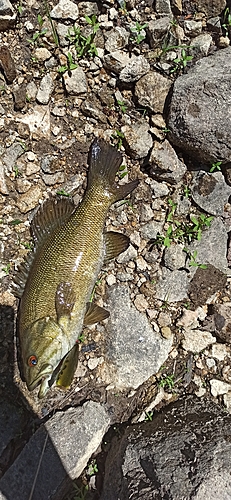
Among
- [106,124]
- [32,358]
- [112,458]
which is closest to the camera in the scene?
[32,358]

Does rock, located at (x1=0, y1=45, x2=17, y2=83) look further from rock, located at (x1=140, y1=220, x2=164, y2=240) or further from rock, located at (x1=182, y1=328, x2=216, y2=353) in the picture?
rock, located at (x1=182, y1=328, x2=216, y2=353)

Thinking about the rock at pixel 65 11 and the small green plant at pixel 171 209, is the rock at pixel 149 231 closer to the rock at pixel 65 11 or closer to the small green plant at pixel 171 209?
the small green plant at pixel 171 209

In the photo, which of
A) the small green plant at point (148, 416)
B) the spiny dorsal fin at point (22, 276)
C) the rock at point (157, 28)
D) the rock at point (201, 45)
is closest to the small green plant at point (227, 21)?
the rock at point (201, 45)

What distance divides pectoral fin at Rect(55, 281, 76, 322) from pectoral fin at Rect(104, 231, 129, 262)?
0.47m

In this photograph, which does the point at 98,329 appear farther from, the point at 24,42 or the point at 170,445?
the point at 24,42

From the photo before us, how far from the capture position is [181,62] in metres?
4.18

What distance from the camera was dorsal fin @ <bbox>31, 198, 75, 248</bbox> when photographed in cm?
386

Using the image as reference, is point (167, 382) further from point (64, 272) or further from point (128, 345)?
point (64, 272)

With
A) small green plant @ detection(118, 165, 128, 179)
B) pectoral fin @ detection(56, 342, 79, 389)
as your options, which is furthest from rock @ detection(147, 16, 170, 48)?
pectoral fin @ detection(56, 342, 79, 389)

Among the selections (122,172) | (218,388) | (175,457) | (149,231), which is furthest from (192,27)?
(175,457)

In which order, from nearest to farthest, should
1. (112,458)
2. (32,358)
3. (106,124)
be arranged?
(32,358) → (112,458) → (106,124)

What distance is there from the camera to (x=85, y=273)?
3.67 m

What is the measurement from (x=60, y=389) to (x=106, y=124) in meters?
2.23

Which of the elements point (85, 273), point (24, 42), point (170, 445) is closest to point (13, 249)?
point (85, 273)
